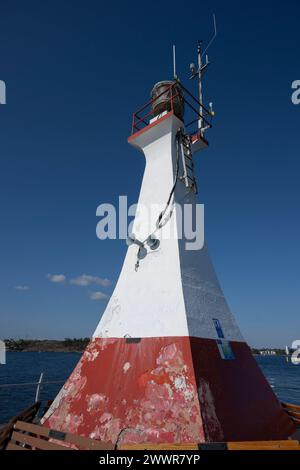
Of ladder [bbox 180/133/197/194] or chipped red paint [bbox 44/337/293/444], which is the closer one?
chipped red paint [bbox 44/337/293/444]

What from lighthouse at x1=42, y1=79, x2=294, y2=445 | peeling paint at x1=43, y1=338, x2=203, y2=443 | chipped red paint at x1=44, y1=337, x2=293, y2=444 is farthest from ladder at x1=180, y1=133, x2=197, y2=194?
peeling paint at x1=43, y1=338, x2=203, y2=443

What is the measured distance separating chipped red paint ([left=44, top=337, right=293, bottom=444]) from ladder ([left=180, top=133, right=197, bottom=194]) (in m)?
4.80

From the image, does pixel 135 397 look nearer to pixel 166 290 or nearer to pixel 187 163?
pixel 166 290

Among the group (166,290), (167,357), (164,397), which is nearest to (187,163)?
(166,290)

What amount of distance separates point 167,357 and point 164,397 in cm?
71

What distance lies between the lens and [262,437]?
581cm

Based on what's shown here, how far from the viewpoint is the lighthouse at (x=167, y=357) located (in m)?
5.09

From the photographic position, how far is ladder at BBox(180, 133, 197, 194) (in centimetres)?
870

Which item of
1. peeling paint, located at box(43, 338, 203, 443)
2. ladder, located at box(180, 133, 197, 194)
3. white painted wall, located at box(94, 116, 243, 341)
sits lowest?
peeling paint, located at box(43, 338, 203, 443)

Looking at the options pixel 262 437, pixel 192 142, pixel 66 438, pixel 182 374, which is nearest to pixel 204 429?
pixel 182 374

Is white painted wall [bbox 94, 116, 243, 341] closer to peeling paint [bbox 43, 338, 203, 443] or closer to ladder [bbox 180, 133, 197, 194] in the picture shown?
ladder [bbox 180, 133, 197, 194]

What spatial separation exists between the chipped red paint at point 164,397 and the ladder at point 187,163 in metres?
4.80

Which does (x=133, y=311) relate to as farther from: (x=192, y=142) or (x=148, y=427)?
(x=192, y=142)

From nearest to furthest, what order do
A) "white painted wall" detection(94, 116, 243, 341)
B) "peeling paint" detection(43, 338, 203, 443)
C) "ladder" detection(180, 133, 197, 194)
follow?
1. "peeling paint" detection(43, 338, 203, 443)
2. "white painted wall" detection(94, 116, 243, 341)
3. "ladder" detection(180, 133, 197, 194)
